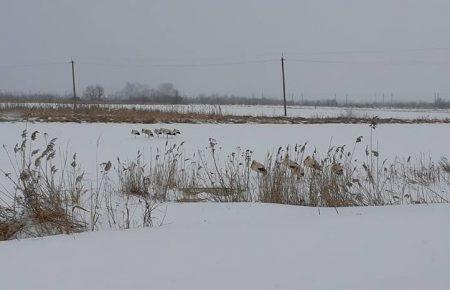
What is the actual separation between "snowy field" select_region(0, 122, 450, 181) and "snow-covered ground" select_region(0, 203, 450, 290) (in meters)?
5.27

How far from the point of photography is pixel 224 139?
1349cm

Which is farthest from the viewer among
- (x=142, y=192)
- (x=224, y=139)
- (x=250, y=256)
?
(x=224, y=139)

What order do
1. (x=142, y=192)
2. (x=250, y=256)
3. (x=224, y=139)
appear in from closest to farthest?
(x=250, y=256)
(x=142, y=192)
(x=224, y=139)

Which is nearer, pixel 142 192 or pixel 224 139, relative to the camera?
pixel 142 192

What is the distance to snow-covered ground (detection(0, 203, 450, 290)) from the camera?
2.81 meters

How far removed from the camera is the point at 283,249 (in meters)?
3.38

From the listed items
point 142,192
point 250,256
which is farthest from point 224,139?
point 250,256

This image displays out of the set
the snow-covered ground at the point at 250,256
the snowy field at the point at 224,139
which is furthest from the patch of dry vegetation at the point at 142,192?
the snowy field at the point at 224,139

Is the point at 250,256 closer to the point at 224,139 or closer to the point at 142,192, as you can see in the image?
the point at 142,192

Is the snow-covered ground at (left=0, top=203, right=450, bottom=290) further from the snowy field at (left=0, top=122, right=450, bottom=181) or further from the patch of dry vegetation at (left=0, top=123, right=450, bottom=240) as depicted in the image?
the snowy field at (left=0, top=122, right=450, bottom=181)

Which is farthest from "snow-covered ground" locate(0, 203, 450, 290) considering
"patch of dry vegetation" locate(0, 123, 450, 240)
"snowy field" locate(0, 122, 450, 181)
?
"snowy field" locate(0, 122, 450, 181)

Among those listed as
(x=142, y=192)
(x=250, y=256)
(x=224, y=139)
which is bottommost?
(x=142, y=192)

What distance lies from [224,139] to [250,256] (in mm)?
10264

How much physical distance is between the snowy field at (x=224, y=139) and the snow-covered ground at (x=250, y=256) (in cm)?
527
